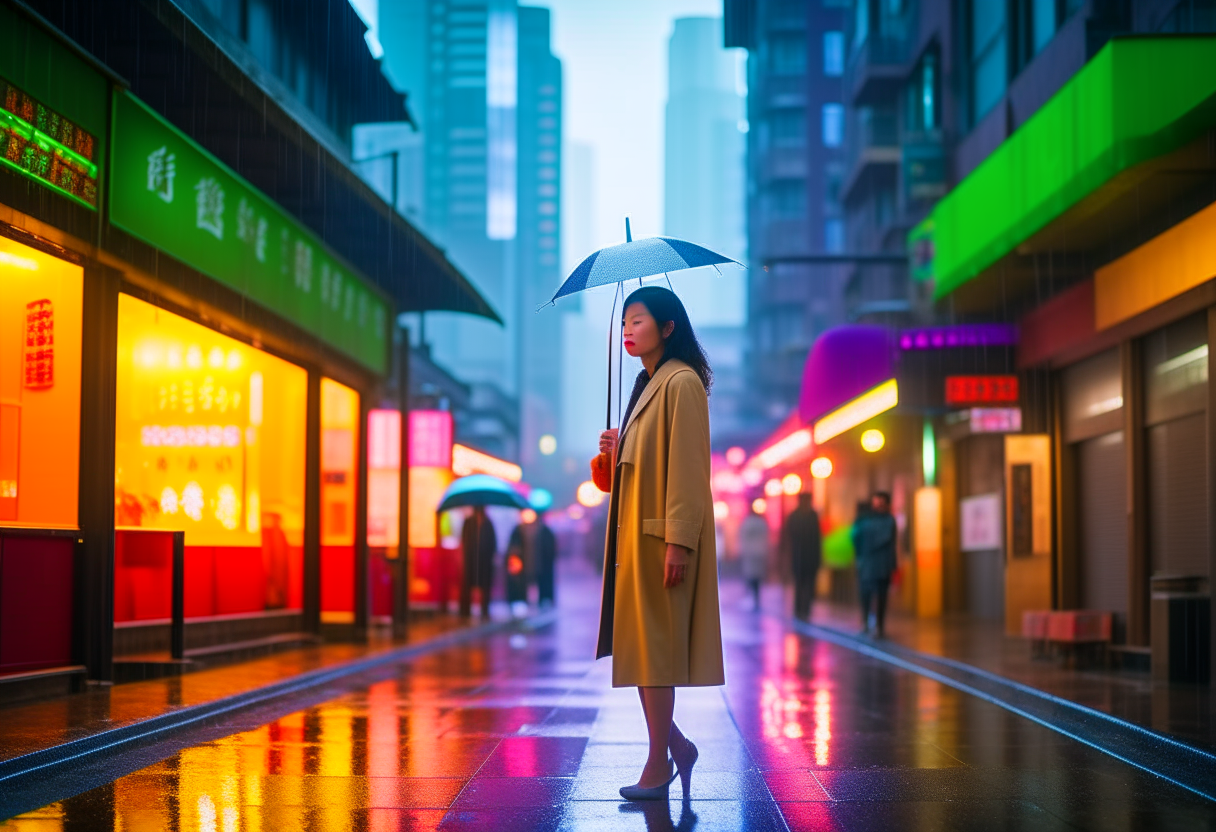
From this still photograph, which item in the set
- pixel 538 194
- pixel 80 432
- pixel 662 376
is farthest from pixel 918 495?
pixel 538 194

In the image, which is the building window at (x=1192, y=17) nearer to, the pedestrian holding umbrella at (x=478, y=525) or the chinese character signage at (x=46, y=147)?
the chinese character signage at (x=46, y=147)

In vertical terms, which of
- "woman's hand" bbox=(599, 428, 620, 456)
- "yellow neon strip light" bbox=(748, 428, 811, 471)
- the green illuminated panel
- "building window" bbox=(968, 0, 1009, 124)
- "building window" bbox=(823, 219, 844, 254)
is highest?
"building window" bbox=(823, 219, 844, 254)

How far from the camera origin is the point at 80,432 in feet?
36.7

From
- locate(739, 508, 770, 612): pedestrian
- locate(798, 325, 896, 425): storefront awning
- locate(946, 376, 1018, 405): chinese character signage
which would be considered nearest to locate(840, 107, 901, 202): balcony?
locate(739, 508, 770, 612): pedestrian

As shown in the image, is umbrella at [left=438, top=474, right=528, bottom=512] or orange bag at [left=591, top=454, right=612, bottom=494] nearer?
orange bag at [left=591, top=454, right=612, bottom=494]

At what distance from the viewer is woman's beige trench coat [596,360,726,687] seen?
20.3 ft

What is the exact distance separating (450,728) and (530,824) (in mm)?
3593

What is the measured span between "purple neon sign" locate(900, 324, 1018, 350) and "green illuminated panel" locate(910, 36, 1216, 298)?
2357mm

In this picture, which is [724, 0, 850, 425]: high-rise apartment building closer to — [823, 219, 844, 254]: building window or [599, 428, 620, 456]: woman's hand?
[823, 219, 844, 254]: building window

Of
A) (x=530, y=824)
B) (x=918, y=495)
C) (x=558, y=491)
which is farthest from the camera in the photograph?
(x=558, y=491)

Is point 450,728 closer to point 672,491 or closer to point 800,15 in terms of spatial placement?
point 672,491

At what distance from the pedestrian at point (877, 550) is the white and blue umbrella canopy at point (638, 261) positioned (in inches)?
501

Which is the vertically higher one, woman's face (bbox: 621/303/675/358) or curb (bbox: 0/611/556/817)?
woman's face (bbox: 621/303/675/358)

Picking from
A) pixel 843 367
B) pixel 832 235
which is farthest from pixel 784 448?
pixel 832 235
